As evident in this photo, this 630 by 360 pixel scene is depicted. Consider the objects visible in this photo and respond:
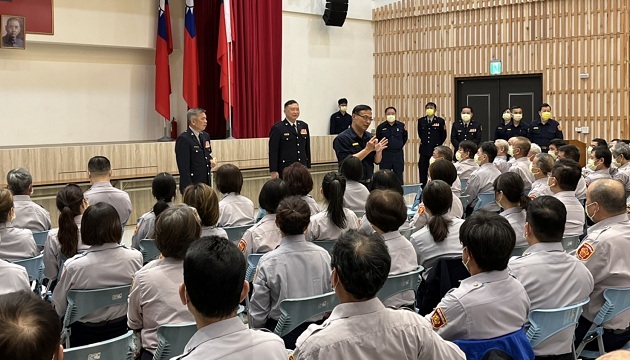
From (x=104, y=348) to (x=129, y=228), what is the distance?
793 centimetres

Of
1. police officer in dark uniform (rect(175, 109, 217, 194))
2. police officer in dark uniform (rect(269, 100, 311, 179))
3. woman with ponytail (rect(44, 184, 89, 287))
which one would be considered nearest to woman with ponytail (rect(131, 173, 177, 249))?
woman with ponytail (rect(44, 184, 89, 287))

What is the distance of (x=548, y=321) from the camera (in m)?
3.31

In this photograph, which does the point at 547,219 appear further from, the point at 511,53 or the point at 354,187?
the point at 511,53

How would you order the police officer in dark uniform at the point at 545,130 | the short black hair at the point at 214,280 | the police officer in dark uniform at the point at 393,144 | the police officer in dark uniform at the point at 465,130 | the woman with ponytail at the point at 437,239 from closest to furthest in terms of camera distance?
the short black hair at the point at 214,280, the woman with ponytail at the point at 437,239, the police officer in dark uniform at the point at 393,144, the police officer in dark uniform at the point at 545,130, the police officer in dark uniform at the point at 465,130

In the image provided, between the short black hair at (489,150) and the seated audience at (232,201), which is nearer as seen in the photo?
the seated audience at (232,201)

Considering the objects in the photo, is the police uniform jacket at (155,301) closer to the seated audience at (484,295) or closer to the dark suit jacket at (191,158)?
the seated audience at (484,295)

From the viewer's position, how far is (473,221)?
3055 mm

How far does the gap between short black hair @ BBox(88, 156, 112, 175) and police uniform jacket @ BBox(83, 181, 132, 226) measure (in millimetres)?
131

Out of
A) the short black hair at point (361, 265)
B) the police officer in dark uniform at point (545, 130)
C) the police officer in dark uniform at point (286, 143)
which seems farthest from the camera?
the police officer in dark uniform at point (545, 130)

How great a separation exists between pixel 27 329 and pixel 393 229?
2689 millimetres

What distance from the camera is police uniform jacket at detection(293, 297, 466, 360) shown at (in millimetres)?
2223

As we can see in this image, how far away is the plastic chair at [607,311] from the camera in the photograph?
378 cm

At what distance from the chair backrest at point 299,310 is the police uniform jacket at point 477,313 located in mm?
846

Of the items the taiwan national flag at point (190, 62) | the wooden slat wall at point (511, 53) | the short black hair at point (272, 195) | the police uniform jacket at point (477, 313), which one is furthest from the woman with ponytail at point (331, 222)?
the wooden slat wall at point (511, 53)
